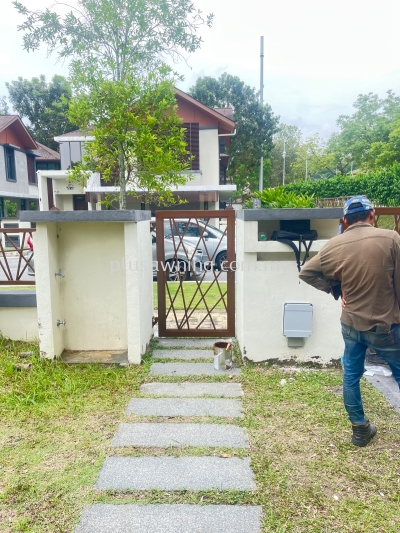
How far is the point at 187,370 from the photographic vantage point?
462 cm

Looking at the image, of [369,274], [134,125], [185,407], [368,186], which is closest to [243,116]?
[368,186]

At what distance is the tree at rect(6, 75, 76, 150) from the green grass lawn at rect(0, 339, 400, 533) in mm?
33995

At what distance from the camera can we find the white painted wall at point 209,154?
1814cm

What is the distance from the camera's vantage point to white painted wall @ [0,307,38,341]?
5379 millimetres

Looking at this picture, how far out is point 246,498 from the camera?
2525 millimetres

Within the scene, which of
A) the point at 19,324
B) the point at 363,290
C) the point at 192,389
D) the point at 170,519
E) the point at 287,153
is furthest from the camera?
the point at 287,153

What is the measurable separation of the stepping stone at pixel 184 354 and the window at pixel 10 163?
815 inches

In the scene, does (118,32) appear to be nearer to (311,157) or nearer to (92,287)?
(92,287)

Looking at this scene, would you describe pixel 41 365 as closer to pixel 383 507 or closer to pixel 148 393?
pixel 148 393

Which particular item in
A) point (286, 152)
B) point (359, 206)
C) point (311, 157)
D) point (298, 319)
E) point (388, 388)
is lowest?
point (388, 388)

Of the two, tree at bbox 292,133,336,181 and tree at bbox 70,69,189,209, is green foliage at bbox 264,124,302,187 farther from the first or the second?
tree at bbox 70,69,189,209

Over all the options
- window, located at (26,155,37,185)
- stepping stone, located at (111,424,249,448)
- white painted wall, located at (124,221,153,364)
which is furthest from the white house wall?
stepping stone, located at (111,424,249,448)

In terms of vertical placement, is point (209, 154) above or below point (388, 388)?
above

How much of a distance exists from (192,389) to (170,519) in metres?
1.82
